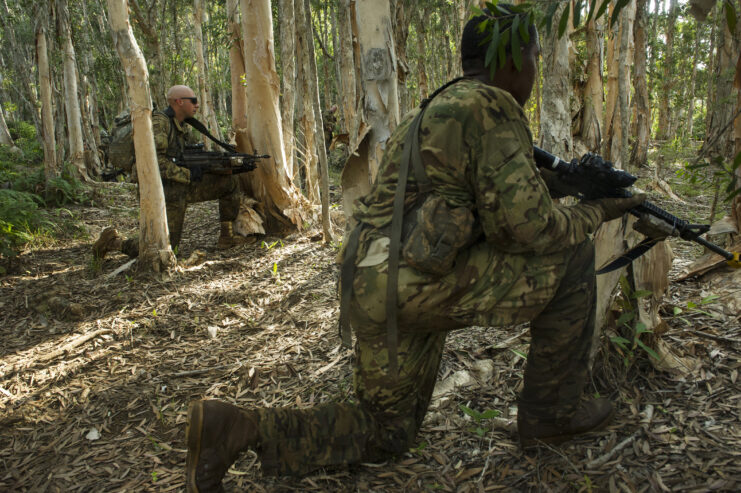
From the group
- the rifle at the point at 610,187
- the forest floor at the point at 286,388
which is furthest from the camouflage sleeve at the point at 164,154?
the rifle at the point at 610,187

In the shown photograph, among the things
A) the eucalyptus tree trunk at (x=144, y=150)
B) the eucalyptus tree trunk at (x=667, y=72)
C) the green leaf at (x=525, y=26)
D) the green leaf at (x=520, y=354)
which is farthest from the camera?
the eucalyptus tree trunk at (x=667, y=72)

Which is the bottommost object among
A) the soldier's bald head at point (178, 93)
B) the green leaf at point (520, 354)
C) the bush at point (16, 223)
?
the green leaf at point (520, 354)

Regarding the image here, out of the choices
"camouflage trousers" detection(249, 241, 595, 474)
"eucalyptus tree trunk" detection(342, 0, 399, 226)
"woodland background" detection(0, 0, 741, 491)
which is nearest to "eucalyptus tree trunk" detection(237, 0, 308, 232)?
"woodland background" detection(0, 0, 741, 491)

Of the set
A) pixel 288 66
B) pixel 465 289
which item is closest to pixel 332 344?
pixel 465 289

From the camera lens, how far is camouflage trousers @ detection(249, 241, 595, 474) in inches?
68.4

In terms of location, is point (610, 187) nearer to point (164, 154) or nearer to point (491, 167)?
point (491, 167)

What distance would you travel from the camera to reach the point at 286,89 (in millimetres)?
6539

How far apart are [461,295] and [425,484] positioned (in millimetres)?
844

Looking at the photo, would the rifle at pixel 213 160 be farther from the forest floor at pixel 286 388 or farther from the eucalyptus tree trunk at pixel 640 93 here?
the eucalyptus tree trunk at pixel 640 93

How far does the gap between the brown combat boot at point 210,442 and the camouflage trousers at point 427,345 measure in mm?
114

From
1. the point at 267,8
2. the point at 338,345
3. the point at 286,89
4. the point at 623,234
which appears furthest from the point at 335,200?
the point at 623,234

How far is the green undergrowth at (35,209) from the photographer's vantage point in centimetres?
541

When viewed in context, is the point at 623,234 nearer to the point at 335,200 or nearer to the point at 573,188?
the point at 573,188

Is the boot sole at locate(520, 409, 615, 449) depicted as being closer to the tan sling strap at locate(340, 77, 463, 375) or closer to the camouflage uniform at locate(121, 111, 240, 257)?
the tan sling strap at locate(340, 77, 463, 375)
